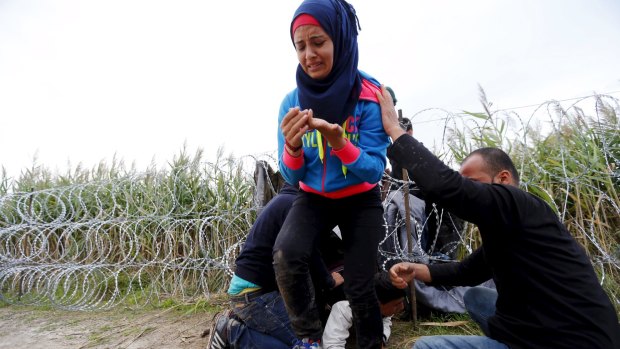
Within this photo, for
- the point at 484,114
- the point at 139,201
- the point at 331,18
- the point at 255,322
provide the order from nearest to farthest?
the point at 331,18
the point at 255,322
the point at 484,114
the point at 139,201

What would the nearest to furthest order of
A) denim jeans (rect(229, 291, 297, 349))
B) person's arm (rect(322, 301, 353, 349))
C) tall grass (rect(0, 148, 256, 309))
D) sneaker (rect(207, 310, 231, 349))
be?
person's arm (rect(322, 301, 353, 349))
denim jeans (rect(229, 291, 297, 349))
sneaker (rect(207, 310, 231, 349))
tall grass (rect(0, 148, 256, 309))

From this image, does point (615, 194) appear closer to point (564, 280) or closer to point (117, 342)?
point (564, 280)

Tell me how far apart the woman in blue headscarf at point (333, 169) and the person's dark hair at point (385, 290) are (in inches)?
17.8

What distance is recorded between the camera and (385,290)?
2.57m

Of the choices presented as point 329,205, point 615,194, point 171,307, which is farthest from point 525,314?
point 171,307

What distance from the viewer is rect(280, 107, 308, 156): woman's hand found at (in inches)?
69.4

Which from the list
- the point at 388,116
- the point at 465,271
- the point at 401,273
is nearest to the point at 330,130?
the point at 388,116

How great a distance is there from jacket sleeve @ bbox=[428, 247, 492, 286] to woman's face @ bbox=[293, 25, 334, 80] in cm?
118

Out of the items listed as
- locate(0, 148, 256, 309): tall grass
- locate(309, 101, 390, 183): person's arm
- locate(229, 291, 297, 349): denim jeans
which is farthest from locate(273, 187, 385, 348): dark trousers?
locate(0, 148, 256, 309): tall grass

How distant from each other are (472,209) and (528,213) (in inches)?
9.0

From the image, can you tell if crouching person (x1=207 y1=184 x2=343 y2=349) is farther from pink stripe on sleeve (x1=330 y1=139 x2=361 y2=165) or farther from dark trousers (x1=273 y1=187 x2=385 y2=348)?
pink stripe on sleeve (x1=330 y1=139 x2=361 y2=165)

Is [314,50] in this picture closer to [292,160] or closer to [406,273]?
[292,160]

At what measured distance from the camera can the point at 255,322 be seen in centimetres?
251

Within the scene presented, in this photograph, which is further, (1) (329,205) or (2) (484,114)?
(2) (484,114)
